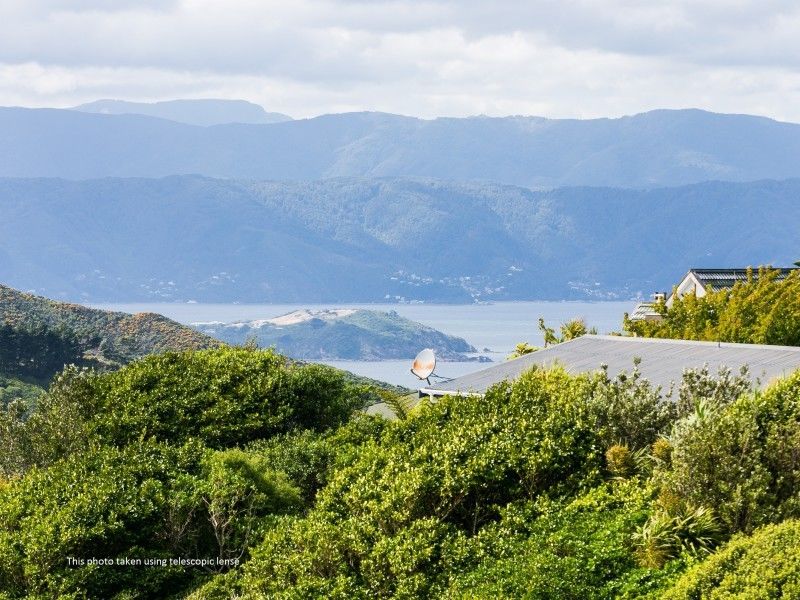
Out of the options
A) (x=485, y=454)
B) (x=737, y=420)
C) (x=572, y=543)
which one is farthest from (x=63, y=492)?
(x=737, y=420)

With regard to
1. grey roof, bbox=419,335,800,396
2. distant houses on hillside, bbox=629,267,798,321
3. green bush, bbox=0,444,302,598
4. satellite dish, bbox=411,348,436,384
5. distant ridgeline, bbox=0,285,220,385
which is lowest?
distant ridgeline, bbox=0,285,220,385

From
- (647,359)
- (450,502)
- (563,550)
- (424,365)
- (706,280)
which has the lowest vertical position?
(563,550)

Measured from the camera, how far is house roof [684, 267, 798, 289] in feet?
154

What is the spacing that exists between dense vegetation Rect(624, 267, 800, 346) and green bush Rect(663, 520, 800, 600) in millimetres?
18190

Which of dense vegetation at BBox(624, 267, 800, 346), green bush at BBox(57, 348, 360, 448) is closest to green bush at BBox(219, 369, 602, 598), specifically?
green bush at BBox(57, 348, 360, 448)

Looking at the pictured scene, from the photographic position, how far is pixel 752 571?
1123 cm

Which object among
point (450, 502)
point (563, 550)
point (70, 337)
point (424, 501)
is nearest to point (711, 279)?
point (450, 502)

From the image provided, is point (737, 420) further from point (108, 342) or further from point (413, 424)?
point (108, 342)

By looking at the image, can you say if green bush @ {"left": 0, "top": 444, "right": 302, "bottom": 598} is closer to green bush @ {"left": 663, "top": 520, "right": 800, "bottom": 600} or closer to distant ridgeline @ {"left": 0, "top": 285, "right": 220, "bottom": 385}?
green bush @ {"left": 663, "top": 520, "right": 800, "bottom": 600}

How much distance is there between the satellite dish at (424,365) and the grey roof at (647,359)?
350 centimetres

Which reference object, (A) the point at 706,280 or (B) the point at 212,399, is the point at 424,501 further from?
(A) the point at 706,280

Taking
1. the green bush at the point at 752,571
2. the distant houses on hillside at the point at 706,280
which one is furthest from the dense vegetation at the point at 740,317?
the green bush at the point at 752,571

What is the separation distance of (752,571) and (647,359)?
11.1 meters

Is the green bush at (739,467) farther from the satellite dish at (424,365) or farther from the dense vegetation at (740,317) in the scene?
the dense vegetation at (740,317)
